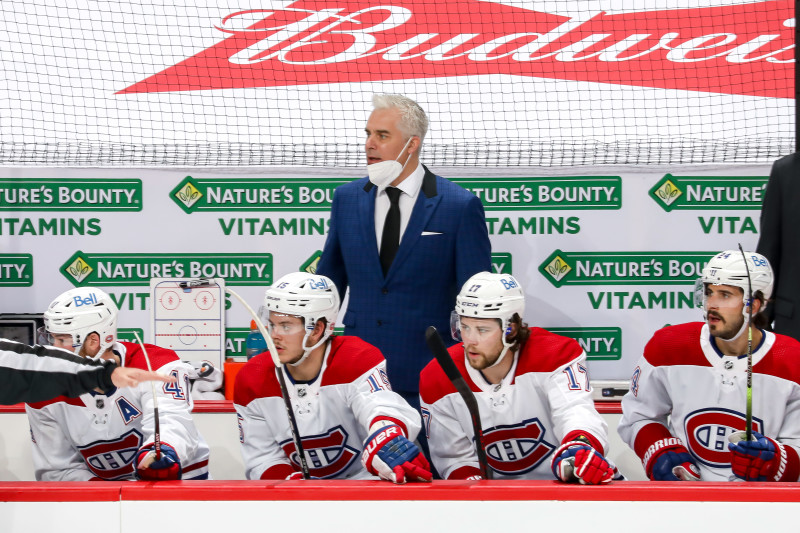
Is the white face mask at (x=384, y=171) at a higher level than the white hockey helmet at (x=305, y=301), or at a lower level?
higher

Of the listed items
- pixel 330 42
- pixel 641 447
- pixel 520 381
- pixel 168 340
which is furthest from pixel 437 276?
pixel 330 42

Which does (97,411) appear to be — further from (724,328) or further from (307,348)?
(724,328)

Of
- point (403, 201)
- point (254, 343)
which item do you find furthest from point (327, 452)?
point (254, 343)

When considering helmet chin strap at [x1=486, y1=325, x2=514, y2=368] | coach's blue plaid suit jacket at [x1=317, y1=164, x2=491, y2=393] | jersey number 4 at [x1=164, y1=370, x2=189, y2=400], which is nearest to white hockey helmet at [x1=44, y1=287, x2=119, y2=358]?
jersey number 4 at [x1=164, y1=370, x2=189, y2=400]

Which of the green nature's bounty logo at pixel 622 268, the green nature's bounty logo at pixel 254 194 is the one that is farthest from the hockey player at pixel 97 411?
the green nature's bounty logo at pixel 622 268

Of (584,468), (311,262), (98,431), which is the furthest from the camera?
(311,262)

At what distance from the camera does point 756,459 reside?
7.32 feet

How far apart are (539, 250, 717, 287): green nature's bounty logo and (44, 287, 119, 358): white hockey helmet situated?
1921mm

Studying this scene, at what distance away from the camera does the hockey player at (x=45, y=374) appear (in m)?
1.98

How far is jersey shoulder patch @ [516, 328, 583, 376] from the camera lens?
2.63 metres

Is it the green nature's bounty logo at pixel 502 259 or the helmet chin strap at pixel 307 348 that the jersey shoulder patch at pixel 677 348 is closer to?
the helmet chin strap at pixel 307 348

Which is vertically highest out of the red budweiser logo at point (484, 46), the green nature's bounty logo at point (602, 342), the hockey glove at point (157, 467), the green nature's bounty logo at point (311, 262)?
the red budweiser logo at point (484, 46)

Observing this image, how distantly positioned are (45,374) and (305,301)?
0.81 m

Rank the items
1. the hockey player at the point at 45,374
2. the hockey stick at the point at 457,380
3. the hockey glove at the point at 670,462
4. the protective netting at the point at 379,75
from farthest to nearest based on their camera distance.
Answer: the protective netting at the point at 379,75
the hockey glove at the point at 670,462
the hockey stick at the point at 457,380
the hockey player at the point at 45,374
